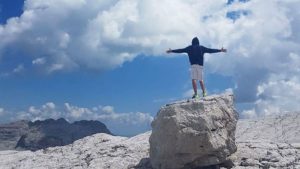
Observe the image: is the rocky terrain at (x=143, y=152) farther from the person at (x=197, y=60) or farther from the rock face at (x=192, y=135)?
the person at (x=197, y=60)

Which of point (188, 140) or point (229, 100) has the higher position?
point (229, 100)

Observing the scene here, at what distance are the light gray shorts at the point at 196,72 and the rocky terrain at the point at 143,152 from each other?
1510mm

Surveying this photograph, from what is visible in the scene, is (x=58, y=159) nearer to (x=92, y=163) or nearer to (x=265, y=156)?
(x=92, y=163)

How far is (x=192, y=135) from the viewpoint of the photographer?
20.5 meters

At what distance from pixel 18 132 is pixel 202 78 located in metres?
169

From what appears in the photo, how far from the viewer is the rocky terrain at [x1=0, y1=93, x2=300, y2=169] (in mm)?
21656

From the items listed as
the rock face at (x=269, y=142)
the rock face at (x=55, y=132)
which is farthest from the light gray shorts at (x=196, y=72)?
the rock face at (x=55, y=132)

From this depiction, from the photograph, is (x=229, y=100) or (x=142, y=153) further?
(x=142, y=153)

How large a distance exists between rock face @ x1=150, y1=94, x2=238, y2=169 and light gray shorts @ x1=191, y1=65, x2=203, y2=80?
1547mm

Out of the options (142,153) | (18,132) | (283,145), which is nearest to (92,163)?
(142,153)

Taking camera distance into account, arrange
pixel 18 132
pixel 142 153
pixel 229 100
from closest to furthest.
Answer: pixel 229 100
pixel 142 153
pixel 18 132

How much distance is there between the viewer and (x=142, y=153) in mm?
24250

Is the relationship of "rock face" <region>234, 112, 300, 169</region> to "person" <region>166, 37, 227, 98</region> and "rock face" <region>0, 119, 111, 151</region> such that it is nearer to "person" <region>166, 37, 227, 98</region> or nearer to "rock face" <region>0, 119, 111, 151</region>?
"person" <region>166, 37, 227, 98</region>

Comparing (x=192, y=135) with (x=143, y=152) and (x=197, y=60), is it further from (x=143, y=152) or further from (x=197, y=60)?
(x=143, y=152)
